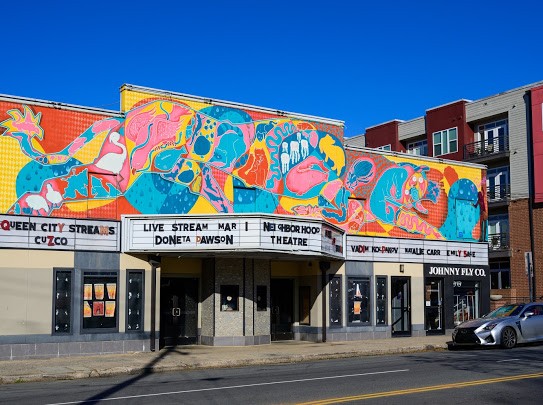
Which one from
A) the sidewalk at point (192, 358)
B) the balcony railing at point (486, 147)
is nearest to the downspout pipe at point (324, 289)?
the sidewalk at point (192, 358)

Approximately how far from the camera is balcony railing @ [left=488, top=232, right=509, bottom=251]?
46.1 meters

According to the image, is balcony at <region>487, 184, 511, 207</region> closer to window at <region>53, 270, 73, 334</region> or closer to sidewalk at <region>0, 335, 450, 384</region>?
sidewalk at <region>0, 335, 450, 384</region>

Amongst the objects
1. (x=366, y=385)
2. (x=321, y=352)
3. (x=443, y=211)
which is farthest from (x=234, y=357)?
(x=443, y=211)

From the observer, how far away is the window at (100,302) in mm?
21594

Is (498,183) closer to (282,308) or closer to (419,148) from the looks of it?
(419,148)

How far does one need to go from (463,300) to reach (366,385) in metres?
17.8

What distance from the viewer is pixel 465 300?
3066 centimetres

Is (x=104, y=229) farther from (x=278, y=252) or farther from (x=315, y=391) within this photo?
(x=315, y=391)

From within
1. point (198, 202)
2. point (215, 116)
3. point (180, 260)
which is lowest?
point (180, 260)

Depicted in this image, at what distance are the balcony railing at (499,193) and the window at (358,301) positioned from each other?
2172cm

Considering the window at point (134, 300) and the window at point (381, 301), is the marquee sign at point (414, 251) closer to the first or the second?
the window at point (381, 301)

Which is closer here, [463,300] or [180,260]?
[180,260]

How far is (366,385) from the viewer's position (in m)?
13.9

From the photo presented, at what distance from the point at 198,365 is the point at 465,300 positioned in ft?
50.9
